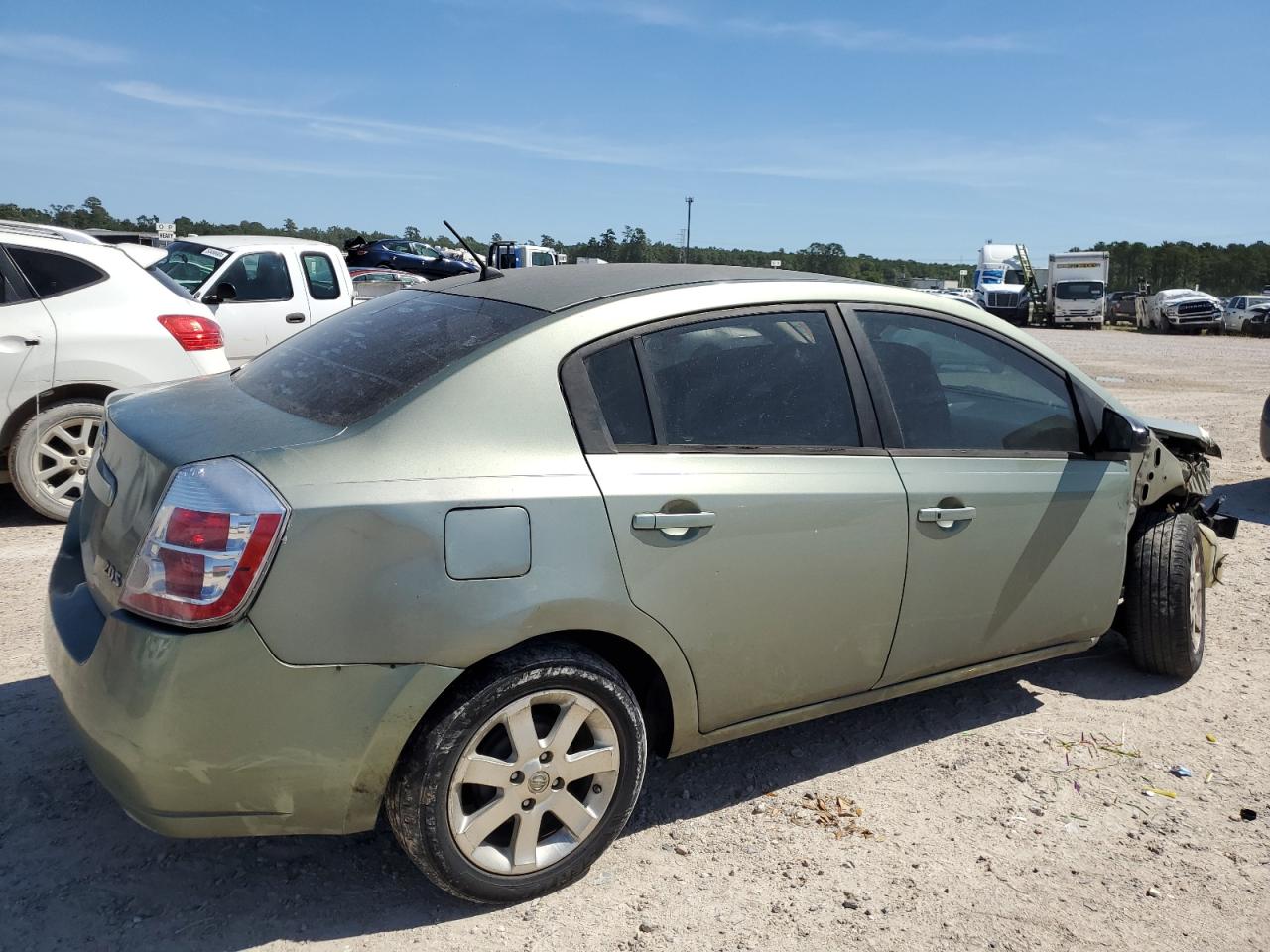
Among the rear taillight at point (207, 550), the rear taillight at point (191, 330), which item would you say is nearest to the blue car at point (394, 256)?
the rear taillight at point (191, 330)

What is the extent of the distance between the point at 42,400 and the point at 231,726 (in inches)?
185

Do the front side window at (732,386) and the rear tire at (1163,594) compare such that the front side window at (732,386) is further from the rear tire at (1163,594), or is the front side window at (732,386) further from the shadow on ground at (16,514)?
the shadow on ground at (16,514)

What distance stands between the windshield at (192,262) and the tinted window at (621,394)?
27.4 ft

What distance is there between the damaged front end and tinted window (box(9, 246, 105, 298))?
19.1 feet

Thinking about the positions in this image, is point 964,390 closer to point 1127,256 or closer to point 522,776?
point 522,776

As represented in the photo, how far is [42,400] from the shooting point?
623cm

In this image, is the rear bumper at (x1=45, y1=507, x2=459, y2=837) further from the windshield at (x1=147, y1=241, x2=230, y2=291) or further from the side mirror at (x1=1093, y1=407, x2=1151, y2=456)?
the windshield at (x1=147, y1=241, x2=230, y2=291)

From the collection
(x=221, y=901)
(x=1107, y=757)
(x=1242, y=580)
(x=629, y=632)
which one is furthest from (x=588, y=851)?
(x=1242, y=580)

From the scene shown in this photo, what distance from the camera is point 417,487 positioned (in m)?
2.52

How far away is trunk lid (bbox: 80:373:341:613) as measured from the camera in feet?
8.36

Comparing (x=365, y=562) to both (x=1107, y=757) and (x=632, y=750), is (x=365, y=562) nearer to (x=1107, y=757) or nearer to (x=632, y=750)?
(x=632, y=750)

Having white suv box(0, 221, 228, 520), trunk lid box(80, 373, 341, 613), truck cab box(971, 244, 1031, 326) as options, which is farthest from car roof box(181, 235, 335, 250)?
truck cab box(971, 244, 1031, 326)

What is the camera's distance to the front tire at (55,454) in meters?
6.21

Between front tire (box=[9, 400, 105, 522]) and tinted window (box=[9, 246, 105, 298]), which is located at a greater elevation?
tinted window (box=[9, 246, 105, 298])
